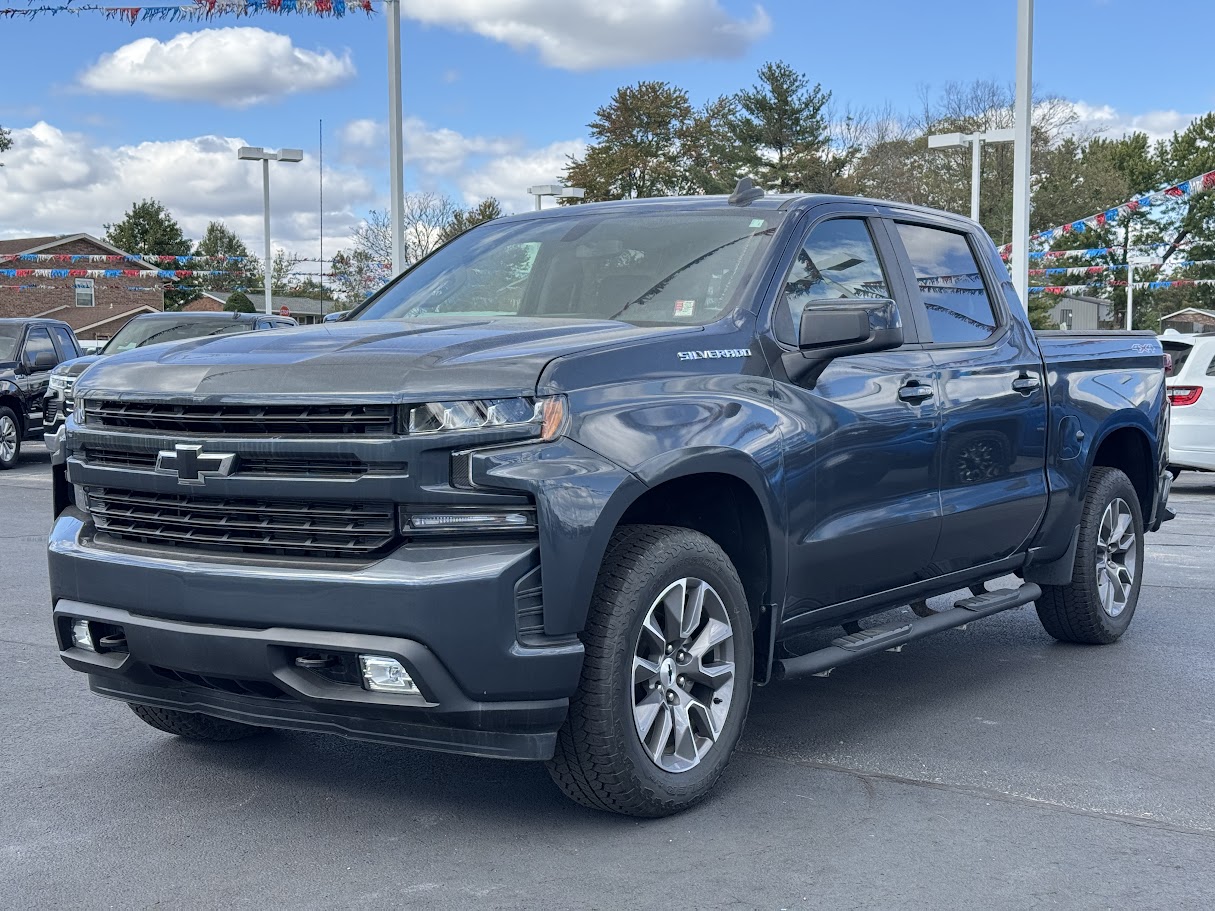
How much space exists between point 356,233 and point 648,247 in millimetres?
48020

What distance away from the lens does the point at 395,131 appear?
18.5 meters

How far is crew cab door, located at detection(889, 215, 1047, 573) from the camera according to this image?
215 inches

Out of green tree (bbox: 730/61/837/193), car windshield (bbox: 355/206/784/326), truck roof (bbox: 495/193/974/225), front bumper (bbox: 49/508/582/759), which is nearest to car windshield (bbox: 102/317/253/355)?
car windshield (bbox: 355/206/784/326)

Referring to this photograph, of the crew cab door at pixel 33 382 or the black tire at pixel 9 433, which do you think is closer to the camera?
the black tire at pixel 9 433

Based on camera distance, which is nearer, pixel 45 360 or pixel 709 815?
pixel 709 815

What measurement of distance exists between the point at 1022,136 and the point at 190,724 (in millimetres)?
16212

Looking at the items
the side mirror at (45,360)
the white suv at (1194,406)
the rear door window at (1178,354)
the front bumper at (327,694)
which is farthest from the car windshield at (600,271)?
the side mirror at (45,360)

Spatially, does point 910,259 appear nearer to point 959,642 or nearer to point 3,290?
point 959,642

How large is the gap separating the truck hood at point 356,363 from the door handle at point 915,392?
45.2 inches

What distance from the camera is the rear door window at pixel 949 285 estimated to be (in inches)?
224

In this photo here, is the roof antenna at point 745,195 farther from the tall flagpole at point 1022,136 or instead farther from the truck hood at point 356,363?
the tall flagpole at point 1022,136

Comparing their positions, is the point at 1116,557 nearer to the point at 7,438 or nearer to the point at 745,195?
the point at 745,195

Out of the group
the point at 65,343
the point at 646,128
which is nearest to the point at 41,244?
the point at 646,128

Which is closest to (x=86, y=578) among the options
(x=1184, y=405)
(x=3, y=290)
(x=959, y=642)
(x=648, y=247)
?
(x=648, y=247)
